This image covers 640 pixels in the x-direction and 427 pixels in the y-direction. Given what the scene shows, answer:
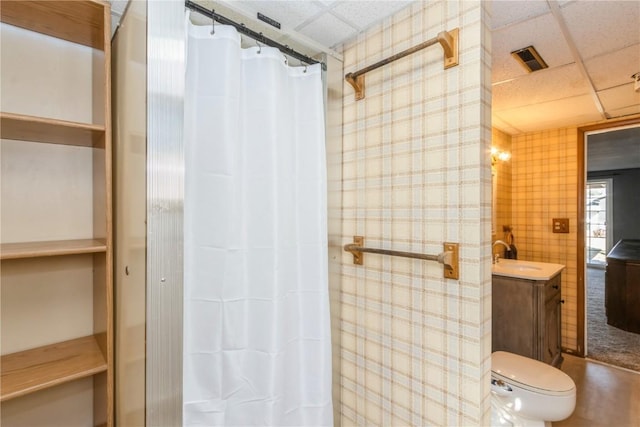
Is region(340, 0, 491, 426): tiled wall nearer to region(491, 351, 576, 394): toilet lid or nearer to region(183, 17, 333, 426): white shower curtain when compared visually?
region(183, 17, 333, 426): white shower curtain

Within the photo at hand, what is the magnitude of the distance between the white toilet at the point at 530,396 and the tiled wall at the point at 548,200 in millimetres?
1559

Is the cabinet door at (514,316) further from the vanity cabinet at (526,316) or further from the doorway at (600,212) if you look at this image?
the doorway at (600,212)

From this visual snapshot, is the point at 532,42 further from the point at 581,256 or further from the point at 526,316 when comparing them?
the point at 581,256

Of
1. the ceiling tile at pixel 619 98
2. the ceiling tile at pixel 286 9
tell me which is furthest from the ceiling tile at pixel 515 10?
the ceiling tile at pixel 619 98

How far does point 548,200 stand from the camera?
3137mm

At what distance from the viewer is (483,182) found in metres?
1.05

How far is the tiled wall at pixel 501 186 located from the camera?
3.06m

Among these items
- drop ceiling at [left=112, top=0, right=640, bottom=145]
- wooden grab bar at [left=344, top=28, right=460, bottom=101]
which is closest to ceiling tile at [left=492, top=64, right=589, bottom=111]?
drop ceiling at [left=112, top=0, right=640, bottom=145]

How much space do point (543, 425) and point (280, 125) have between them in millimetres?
2158

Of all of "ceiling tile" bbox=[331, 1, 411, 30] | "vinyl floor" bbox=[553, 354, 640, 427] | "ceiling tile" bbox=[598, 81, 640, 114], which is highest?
"ceiling tile" bbox=[598, 81, 640, 114]

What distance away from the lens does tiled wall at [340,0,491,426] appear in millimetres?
1053

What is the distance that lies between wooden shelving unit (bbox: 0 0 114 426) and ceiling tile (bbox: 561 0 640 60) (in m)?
1.86

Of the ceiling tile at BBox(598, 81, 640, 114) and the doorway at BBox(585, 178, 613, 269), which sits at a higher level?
the ceiling tile at BBox(598, 81, 640, 114)

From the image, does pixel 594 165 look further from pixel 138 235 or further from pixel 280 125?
pixel 138 235
